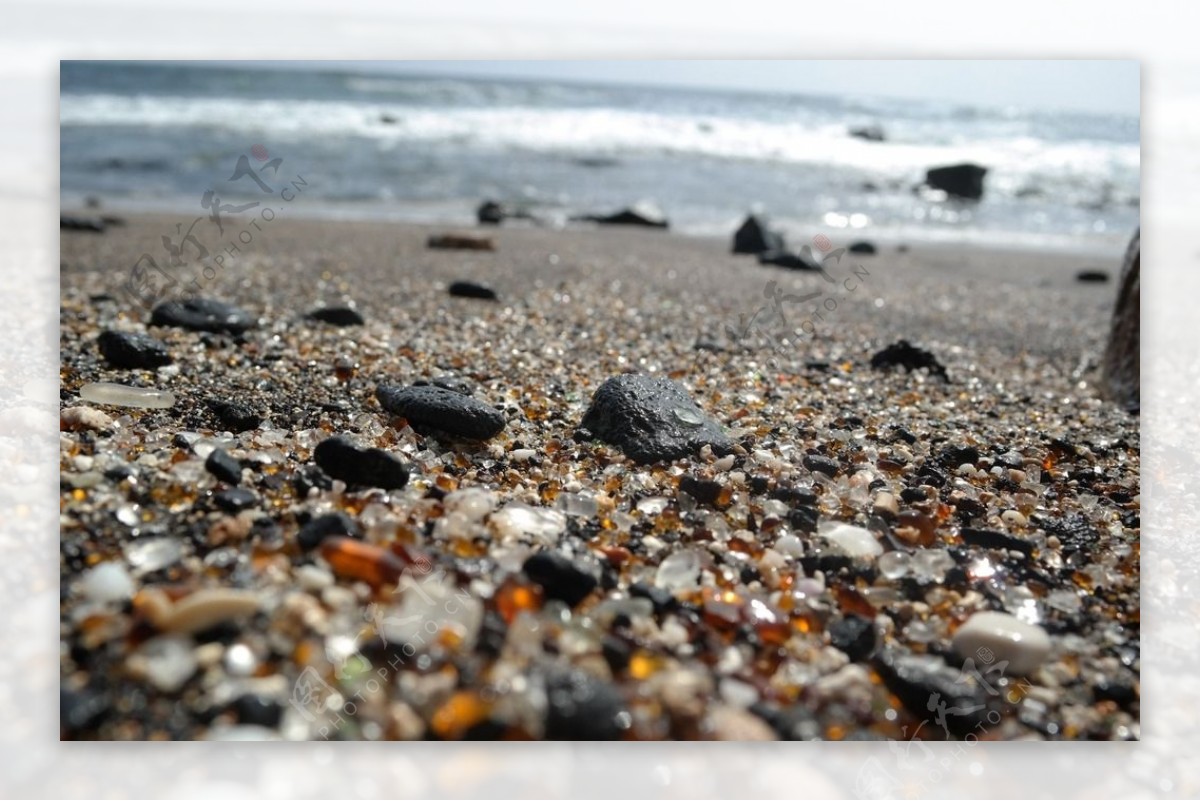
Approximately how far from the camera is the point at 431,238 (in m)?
5.93

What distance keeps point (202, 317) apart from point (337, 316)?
50cm

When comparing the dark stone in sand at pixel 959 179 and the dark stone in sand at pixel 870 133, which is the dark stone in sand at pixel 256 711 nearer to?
the dark stone in sand at pixel 959 179

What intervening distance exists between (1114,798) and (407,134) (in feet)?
40.9

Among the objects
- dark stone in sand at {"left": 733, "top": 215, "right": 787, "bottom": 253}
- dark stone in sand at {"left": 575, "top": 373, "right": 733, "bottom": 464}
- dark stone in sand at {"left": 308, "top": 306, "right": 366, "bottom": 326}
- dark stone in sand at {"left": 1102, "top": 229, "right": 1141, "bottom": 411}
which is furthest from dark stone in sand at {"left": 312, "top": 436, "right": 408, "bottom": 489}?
dark stone in sand at {"left": 733, "top": 215, "right": 787, "bottom": 253}

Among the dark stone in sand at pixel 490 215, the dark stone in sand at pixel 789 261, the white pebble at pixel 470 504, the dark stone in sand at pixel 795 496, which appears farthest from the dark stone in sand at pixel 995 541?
the dark stone in sand at pixel 490 215

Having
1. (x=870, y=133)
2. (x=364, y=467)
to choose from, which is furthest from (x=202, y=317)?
(x=870, y=133)

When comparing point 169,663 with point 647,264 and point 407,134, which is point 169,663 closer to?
point 647,264

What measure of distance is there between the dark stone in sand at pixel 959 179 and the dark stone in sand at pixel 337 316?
1013cm

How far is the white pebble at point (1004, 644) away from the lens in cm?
174

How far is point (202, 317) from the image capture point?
3275 mm

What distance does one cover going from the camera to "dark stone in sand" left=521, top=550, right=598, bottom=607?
1.75m

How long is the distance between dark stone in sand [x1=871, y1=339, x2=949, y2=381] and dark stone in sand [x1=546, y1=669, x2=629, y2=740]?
7.51 feet

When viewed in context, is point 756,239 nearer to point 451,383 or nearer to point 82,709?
point 451,383

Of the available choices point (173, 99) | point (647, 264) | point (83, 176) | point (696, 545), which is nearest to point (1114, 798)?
point (696, 545)
